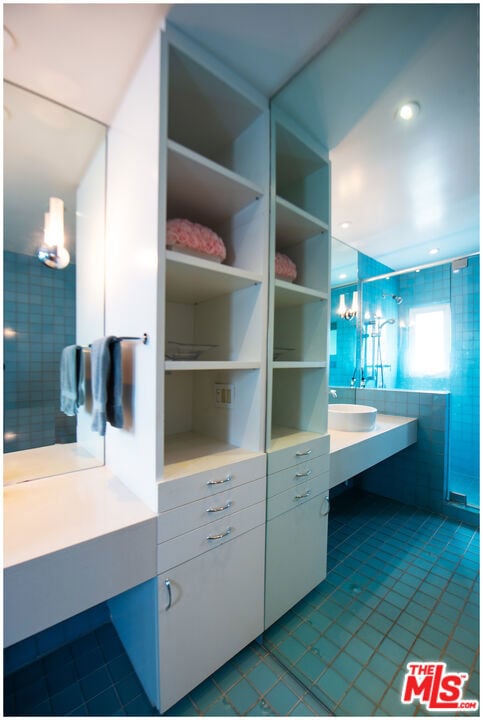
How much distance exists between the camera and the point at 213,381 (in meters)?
1.36

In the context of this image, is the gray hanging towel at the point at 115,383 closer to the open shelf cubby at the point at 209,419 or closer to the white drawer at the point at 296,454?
the open shelf cubby at the point at 209,419

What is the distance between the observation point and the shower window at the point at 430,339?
1.39 m

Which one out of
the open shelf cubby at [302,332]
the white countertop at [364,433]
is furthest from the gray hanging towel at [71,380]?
the white countertop at [364,433]

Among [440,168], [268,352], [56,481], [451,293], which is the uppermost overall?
[440,168]

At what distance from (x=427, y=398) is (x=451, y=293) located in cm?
99

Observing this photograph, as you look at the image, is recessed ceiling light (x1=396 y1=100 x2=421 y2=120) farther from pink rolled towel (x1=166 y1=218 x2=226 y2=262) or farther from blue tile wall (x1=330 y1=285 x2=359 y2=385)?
blue tile wall (x1=330 y1=285 x2=359 y2=385)

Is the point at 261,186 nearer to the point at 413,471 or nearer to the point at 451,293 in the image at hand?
the point at 451,293

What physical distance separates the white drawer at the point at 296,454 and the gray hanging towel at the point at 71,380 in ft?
2.94

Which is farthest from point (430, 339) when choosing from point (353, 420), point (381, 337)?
point (381, 337)

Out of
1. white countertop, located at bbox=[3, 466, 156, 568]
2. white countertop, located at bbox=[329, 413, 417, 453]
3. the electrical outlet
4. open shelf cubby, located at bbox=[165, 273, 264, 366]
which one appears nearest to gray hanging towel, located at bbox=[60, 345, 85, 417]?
white countertop, located at bbox=[3, 466, 156, 568]

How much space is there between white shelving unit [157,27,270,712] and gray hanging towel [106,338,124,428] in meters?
0.23

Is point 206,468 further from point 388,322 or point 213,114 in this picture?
point 388,322

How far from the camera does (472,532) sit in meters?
1.14

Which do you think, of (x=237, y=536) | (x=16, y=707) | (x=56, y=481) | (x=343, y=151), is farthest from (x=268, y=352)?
(x=16, y=707)
